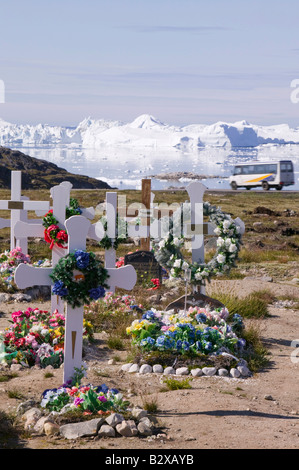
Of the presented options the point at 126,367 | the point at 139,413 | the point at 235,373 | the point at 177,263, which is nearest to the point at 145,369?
the point at 126,367

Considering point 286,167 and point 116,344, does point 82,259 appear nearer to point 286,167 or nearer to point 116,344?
point 116,344


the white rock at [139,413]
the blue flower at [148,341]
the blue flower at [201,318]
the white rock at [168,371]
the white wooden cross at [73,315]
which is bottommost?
the white rock at [168,371]

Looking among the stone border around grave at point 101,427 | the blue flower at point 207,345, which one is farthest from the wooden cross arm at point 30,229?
the stone border around grave at point 101,427

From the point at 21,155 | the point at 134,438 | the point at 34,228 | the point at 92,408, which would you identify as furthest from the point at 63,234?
the point at 21,155

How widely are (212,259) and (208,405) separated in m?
4.24

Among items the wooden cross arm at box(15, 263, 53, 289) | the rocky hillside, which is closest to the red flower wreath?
the wooden cross arm at box(15, 263, 53, 289)

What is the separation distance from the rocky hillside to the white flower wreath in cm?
7965

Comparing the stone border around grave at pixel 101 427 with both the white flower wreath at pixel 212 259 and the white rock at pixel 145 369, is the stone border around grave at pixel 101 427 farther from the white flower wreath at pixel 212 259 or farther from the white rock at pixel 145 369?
the white flower wreath at pixel 212 259

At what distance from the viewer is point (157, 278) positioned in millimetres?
16047

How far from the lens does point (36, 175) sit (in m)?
112

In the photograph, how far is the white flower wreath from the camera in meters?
11.1

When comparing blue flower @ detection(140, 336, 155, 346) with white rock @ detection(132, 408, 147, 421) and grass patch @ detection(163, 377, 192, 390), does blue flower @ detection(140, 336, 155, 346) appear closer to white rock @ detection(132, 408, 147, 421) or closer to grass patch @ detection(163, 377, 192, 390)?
grass patch @ detection(163, 377, 192, 390)

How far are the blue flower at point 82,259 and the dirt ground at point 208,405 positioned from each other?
162 cm

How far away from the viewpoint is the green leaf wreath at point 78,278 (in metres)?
7.82
